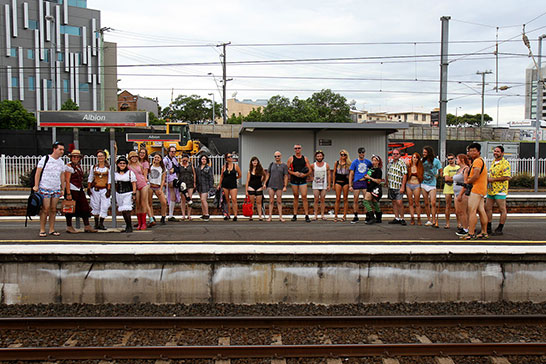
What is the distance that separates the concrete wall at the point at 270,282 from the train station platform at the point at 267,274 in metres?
0.01

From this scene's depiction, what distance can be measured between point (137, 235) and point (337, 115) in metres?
53.1

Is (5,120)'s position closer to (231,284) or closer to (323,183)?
(323,183)

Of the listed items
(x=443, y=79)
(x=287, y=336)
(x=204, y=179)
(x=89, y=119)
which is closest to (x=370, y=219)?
Result: (x=204, y=179)

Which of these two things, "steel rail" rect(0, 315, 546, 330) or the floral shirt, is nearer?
"steel rail" rect(0, 315, 546, 330)

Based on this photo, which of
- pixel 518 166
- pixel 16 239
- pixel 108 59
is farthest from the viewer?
pixel 108 59

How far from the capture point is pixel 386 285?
23.7 feet

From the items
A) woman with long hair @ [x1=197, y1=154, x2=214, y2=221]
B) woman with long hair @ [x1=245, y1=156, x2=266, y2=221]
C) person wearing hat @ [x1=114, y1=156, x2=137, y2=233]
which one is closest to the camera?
person wearing hat @ [x1=114, y1=156, x2=137, y2=233]

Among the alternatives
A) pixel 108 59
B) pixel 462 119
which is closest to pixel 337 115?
pixel 108 59

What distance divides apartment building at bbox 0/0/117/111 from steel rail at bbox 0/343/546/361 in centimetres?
4804

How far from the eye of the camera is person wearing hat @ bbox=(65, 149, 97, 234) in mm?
9164

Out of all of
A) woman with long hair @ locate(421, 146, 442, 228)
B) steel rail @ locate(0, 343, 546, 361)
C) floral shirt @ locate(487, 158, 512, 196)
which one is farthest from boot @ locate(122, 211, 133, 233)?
floral shirt @ locate(487, 158, 512, 196)

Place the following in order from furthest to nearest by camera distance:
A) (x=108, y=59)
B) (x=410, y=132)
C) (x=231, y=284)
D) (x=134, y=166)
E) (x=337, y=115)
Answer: (x=108, y=59) → (x=337, y=115) → (x=410, y=132) → (x=134, y=166) → (x=231, y=284)

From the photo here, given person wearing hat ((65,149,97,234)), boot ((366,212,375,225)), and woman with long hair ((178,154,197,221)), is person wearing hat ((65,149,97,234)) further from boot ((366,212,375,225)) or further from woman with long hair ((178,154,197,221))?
boot ((366,212,375,225))

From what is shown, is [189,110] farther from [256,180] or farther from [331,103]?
[256,180]
